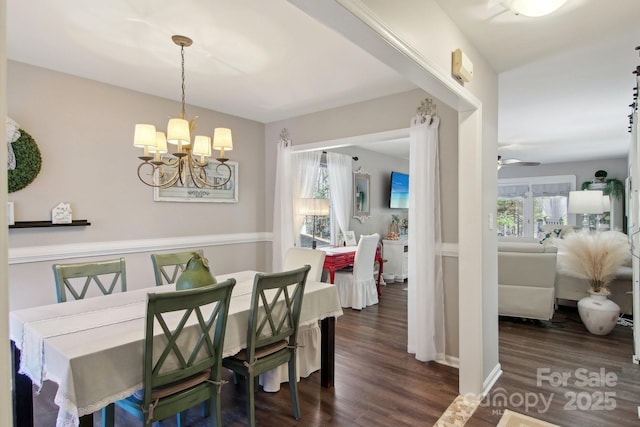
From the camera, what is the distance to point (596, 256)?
3.77 metres

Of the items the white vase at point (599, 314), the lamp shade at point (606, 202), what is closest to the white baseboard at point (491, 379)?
the white vase at point (599, 314)

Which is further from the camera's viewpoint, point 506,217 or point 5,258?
point 506,217

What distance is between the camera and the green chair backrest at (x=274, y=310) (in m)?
2.01

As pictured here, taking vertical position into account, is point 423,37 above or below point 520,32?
below

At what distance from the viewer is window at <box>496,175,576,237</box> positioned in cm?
862

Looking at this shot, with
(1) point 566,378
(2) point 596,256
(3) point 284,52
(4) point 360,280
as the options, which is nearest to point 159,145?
(3) point 284,52

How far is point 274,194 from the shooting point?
15.4 ft

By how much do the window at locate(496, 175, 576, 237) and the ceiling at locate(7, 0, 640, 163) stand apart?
198 inches

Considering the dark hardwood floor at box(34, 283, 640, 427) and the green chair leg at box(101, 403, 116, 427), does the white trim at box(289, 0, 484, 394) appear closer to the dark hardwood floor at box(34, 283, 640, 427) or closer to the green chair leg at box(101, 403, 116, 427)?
the dark hardwood floor at box(34, 283, 640, 427)

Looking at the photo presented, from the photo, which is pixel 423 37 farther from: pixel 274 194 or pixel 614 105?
pixel 614 105

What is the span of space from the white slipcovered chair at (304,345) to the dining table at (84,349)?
675 mm

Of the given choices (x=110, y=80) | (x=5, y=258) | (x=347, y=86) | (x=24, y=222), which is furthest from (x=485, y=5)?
(x=24, y=222)

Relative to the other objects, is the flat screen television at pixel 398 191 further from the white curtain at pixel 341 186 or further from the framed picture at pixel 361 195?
the white curtain at pixel 341 186

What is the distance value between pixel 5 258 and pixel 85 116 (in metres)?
3.16
